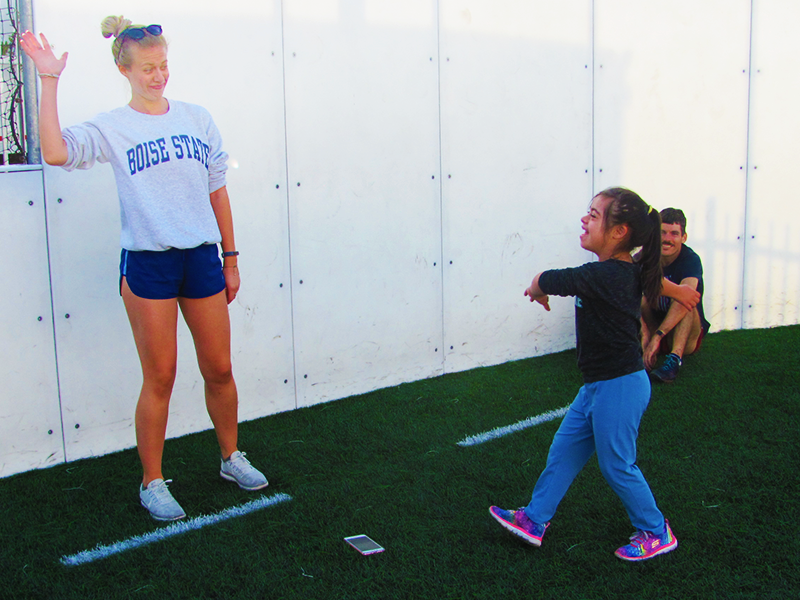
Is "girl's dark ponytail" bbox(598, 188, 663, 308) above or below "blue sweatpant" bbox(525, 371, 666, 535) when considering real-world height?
above

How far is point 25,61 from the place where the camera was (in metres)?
3.25

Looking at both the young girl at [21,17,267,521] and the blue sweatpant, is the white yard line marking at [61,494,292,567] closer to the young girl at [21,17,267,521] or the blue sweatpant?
the young girl at [21,17,267,521]

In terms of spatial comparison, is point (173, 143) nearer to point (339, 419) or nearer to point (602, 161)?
point (339, 419)

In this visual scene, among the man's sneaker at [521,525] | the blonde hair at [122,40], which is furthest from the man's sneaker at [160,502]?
the blonde hair at [122,40]

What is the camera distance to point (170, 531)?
110 inches

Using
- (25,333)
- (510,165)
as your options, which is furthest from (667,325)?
(25,333)

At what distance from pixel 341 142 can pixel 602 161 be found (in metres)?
2.10

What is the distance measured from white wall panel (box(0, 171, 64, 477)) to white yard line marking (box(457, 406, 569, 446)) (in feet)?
6.23

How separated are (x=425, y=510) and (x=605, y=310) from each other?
1.06m

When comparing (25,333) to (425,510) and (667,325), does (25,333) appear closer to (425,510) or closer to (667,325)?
(425,510)

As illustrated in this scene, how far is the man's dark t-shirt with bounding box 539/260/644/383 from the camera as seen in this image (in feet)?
8.11

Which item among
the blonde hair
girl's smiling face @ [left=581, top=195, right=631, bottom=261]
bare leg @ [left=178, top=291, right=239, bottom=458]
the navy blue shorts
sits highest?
the blonde hair

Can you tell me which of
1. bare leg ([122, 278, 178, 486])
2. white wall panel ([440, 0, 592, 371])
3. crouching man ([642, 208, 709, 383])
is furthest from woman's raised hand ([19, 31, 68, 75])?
crouching man ([642, 208, 709, 383])

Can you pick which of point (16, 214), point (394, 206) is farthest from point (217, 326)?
point (394, 206)
